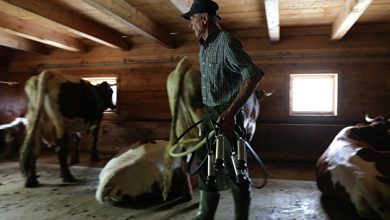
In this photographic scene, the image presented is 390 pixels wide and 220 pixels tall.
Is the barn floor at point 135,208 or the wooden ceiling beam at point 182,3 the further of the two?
the wooden ceiling beam at point 182,3

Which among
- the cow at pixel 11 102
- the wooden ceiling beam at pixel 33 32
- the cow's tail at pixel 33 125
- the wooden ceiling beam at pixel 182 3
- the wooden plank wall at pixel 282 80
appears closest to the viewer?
the wooden ceiling beam at pixel 182 3

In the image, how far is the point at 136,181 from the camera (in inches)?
103

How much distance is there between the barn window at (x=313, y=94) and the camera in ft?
15.1

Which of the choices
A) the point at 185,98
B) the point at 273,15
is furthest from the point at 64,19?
the point at 273,15

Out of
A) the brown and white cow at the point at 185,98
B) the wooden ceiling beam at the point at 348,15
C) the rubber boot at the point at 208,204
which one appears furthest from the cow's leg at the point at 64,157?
the wooden ceiling beam at the point at 348,15

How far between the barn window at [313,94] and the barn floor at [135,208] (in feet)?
4.53

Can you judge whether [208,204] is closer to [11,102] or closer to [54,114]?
[54,114]

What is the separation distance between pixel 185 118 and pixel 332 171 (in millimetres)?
1405

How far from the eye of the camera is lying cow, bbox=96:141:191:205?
8.39 feet

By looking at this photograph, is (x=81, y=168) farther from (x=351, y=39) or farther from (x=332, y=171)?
(x=351, y=39)

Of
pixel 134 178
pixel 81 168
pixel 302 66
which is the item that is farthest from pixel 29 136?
pixel 302 66

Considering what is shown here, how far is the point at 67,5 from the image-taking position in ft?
11.7

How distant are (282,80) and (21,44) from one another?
453 centimetres

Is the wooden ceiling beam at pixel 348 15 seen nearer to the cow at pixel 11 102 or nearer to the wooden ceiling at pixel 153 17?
the wooden ceiling at pixel 153 17
